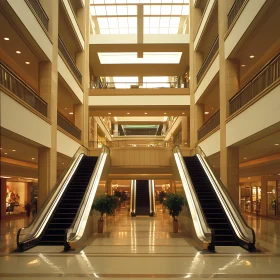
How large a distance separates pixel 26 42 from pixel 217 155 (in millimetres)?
10065

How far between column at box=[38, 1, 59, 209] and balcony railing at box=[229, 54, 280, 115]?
7.29 m

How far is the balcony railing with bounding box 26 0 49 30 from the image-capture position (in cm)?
1605

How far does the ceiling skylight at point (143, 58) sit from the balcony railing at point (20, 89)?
14.6m

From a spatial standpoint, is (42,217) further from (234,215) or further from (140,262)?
(234,215)

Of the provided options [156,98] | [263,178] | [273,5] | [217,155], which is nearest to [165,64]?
[156,98]

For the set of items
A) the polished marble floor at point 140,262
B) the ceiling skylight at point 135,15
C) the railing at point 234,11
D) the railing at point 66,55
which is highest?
the ceiling skylight at point 135,15

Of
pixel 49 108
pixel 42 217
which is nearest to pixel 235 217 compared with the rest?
pixel 42 217

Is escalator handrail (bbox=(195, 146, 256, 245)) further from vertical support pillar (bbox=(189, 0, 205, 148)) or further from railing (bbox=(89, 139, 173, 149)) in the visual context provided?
vertical support pillar (bbox=(189, 0, 205, 148))

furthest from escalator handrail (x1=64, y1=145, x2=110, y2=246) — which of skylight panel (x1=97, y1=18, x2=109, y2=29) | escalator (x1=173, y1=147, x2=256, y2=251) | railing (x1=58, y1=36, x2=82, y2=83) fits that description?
skylight panel (x1=97, y1=18, x2=109, y2=29)

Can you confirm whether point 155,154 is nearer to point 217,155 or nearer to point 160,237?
point 217,155

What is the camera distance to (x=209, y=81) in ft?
69.7

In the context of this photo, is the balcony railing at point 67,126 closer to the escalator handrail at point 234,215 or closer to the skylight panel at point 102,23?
the escalator handrail at point 234,215

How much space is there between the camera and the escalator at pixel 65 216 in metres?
12.4

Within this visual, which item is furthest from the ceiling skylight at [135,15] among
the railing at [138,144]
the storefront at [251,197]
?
the storefront at [251,197]
